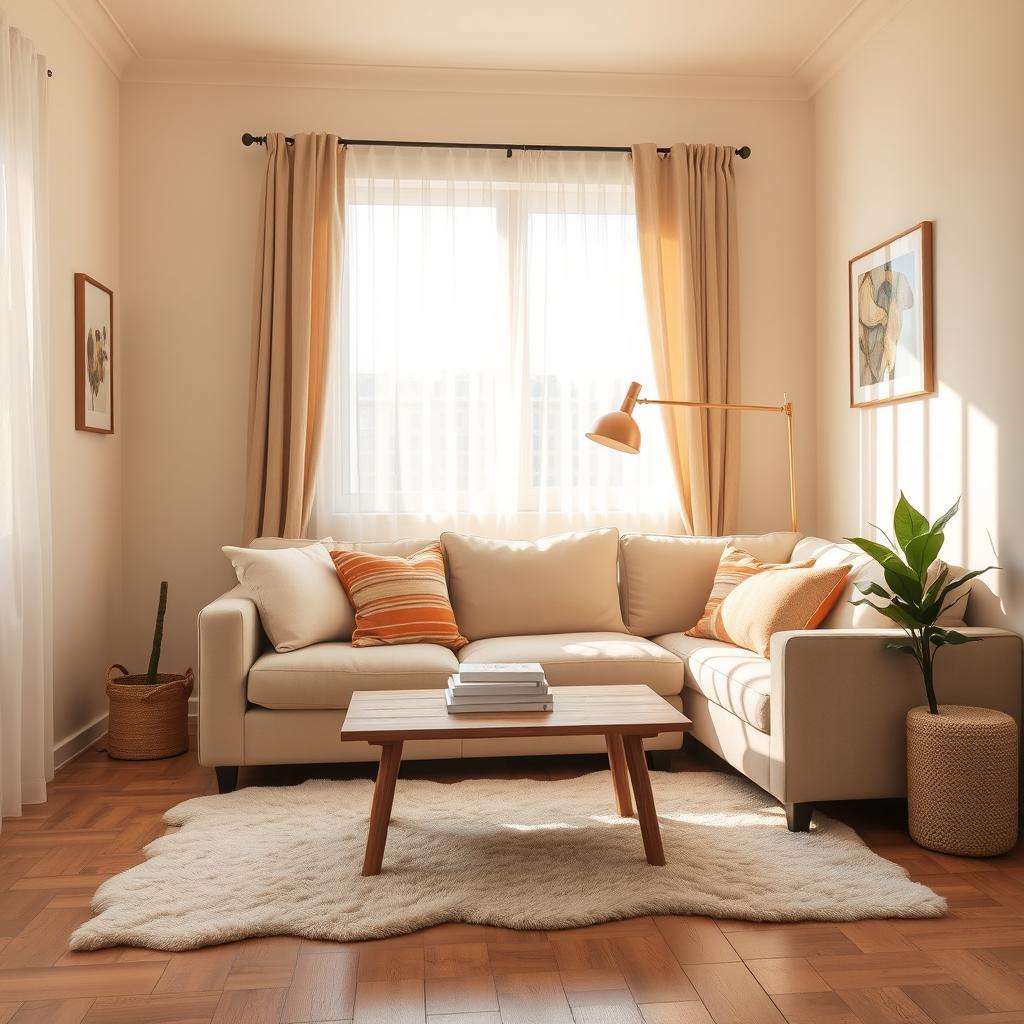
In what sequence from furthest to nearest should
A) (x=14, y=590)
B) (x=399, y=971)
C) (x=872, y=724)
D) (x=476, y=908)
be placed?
1. (x=14, y=590)
2. (x=872, y=724)
3. (x=476, y=908)
4. (x=399, y=971)

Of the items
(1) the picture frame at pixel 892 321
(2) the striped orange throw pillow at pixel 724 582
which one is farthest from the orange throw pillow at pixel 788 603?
(1) the picture frame at pixel 892 321

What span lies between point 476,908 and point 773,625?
4.96 feet

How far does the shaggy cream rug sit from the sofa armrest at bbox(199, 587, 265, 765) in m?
0.17

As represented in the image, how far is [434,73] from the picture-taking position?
14.6ft

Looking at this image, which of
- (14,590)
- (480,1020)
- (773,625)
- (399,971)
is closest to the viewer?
(480,1020)

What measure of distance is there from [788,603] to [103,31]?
11.4ft

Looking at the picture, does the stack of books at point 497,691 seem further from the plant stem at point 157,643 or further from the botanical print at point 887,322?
the botanical print at point 887,322

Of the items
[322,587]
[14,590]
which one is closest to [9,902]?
[14,590]

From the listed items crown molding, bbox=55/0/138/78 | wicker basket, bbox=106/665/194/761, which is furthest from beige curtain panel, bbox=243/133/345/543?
wicker basket, bbox=106/665/194/761

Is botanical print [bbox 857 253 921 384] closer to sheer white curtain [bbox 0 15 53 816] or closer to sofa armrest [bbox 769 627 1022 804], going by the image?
sofa armrest [bbox 769 627 1022 804]

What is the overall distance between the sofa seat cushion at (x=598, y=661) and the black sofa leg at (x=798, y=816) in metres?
0.77

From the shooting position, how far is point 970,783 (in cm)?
268

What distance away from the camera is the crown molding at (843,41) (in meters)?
3.85

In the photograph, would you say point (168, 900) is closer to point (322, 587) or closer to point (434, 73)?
point (322, 587)
